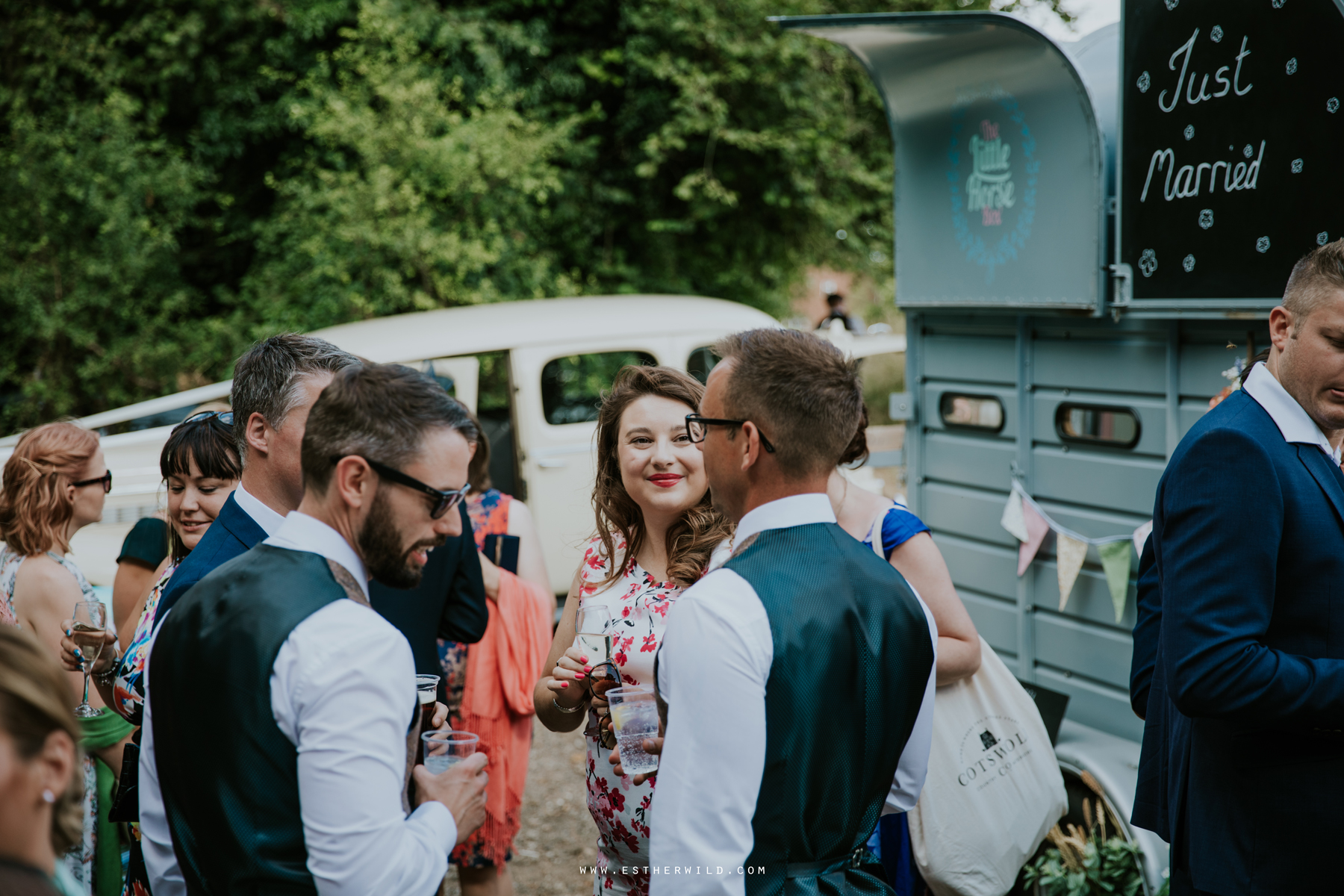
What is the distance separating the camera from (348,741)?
60.5 inches

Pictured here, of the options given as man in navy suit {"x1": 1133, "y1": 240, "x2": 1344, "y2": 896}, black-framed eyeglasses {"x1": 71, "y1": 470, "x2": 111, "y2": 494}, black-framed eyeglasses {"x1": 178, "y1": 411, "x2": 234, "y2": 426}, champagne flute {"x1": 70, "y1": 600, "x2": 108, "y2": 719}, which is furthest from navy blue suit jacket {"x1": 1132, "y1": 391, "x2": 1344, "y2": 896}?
black-framed eyeglasses {"x1": 71, "y1": 470, "x2": 111, "y2": 494}

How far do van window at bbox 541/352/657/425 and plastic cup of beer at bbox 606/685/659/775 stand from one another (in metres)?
5.39

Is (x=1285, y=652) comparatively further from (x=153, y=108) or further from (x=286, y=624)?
(x=153, y=108)

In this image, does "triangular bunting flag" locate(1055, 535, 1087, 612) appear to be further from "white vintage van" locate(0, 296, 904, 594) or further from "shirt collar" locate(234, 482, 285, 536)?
"white vintage van" locate(0, 296, 904, 594)

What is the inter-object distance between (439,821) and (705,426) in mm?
784

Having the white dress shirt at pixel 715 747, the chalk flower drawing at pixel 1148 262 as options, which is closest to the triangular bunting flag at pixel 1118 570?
the chalk flower drawing at pixel 1148 262

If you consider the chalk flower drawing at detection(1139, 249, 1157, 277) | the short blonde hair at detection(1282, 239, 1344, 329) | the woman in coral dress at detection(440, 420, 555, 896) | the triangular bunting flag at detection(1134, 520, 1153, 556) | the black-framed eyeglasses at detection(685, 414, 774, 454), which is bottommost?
the woman in coral dress at detection(440, 420, 555, 896)

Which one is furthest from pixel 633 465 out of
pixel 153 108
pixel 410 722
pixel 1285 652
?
pixel 153 108

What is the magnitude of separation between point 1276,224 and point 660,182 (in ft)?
33.0

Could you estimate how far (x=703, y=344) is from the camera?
7.79 m

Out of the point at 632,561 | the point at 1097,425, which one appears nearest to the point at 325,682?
the point at 632,561

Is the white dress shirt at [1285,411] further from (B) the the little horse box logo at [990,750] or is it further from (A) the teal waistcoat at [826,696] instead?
(B) the the little horse box logo at [990,750]

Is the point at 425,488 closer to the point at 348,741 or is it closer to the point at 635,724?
the point at 348,741

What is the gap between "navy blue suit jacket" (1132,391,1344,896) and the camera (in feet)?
6.40
